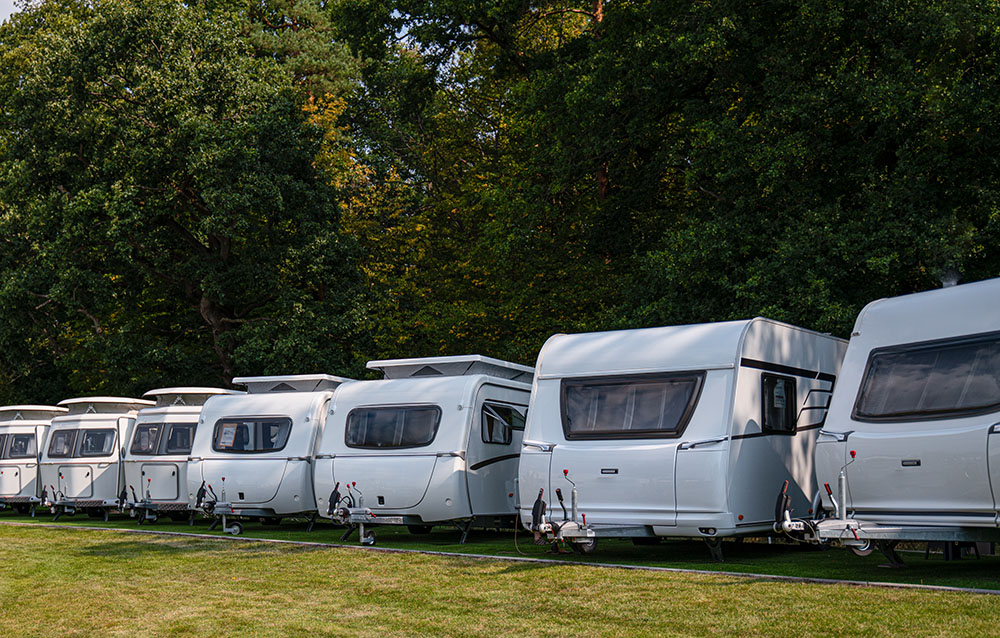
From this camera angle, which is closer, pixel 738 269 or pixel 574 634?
pixel 574 634

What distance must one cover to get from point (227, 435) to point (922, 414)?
41.3ft

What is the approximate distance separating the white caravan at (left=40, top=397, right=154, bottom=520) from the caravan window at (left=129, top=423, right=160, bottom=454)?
3.05ft

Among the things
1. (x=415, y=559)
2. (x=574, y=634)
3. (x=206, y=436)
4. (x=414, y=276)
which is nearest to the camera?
(x=574, y=634)

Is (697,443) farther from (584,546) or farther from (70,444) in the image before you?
(70,444)

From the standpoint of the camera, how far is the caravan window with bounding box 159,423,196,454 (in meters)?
21.1

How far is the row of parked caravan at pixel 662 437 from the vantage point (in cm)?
1038


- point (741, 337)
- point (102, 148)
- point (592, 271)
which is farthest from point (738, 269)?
point (102, 148)

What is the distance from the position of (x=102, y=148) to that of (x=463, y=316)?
37.0 feet

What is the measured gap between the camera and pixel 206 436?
19312 millimetres

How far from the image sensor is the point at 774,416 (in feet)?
42.6

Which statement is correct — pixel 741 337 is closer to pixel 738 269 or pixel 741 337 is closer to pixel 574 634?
Answer: pixel 574 634

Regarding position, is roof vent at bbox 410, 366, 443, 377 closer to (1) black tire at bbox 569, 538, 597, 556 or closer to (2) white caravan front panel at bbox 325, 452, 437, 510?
(2) white caravan front panel at bbox 325, 452, 437, 510

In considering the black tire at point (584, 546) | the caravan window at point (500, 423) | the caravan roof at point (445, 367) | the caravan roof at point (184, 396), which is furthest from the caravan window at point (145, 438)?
the black tire at point (584, 546)

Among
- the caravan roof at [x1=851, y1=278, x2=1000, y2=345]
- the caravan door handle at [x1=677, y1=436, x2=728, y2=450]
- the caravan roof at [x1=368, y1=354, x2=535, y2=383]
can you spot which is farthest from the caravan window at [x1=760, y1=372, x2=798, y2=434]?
the caravan roof at [x1=368, y1=354, x2=535, y2=383]
